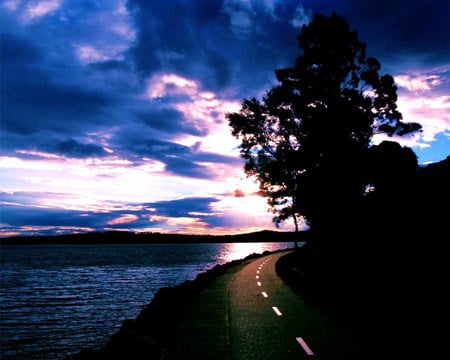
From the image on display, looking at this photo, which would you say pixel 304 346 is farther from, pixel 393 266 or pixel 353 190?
pixel 353 190

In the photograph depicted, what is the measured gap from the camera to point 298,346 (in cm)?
1005

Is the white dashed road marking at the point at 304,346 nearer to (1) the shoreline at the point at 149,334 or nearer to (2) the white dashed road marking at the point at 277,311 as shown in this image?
(1) the shoreline at the point at 149,334

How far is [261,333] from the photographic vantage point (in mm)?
11656

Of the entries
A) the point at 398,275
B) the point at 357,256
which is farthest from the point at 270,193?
the point at 398,275

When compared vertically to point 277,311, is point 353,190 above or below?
above

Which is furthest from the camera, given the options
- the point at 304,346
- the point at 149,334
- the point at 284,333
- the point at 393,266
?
the point at 393,266

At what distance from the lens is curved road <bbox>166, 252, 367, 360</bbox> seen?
959 centimetres

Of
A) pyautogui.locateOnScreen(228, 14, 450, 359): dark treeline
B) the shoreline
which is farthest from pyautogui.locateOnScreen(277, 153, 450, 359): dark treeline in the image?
the shoreline

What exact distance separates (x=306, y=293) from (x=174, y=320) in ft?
26.0

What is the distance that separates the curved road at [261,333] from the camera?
377 inches

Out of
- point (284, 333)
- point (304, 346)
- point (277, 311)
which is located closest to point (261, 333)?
point (284, 333)

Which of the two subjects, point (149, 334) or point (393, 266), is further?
point (393, 266)

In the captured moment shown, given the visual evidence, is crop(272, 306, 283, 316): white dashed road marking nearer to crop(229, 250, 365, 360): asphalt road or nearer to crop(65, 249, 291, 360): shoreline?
crop(229, 250, 365, 360): asphalt road

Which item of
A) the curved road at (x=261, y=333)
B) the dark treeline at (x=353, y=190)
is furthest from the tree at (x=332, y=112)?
the curved road at (x=261, y=333)
